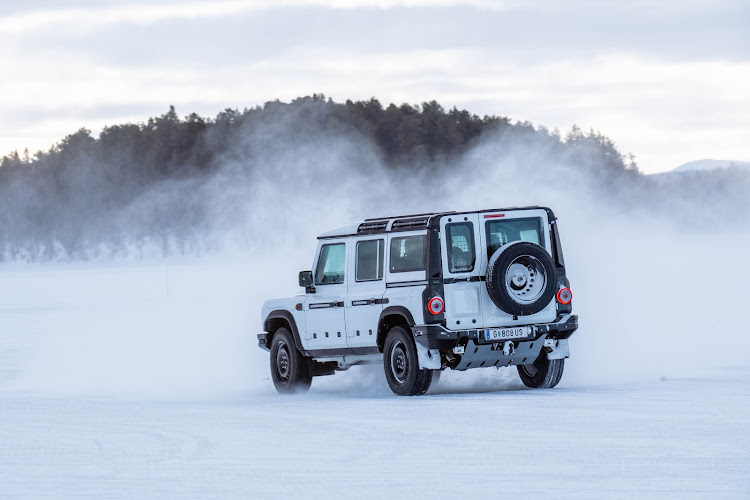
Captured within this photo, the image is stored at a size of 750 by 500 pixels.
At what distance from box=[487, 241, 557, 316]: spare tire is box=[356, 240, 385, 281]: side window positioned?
1307mm

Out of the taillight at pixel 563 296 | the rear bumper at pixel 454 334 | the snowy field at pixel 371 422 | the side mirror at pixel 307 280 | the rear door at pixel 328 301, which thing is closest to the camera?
the snowy field at pixel 371 422

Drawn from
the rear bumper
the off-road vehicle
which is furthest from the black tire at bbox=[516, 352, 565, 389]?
the rear bumper

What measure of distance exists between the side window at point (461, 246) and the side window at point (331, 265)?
61.8 inches

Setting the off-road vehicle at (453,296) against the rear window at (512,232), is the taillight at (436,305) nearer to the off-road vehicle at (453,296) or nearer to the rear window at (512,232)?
the off-road vehicle at (453,296)

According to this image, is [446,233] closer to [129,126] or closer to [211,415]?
[211,415]

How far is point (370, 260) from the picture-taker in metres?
16.4

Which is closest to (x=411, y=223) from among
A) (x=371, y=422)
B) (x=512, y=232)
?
(x=512, y=232)

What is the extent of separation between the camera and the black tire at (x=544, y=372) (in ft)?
53.5

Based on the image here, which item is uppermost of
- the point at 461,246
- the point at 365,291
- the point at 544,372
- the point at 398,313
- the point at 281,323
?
the point at 461,246

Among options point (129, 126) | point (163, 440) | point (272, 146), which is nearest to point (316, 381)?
point (163, 440)

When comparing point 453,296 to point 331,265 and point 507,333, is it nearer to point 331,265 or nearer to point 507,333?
point 507,333

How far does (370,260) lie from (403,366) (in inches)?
47.2

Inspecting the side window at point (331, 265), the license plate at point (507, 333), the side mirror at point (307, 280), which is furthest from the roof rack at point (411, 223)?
the side mirror at point (307, 280)

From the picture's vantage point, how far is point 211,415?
14594 mm
